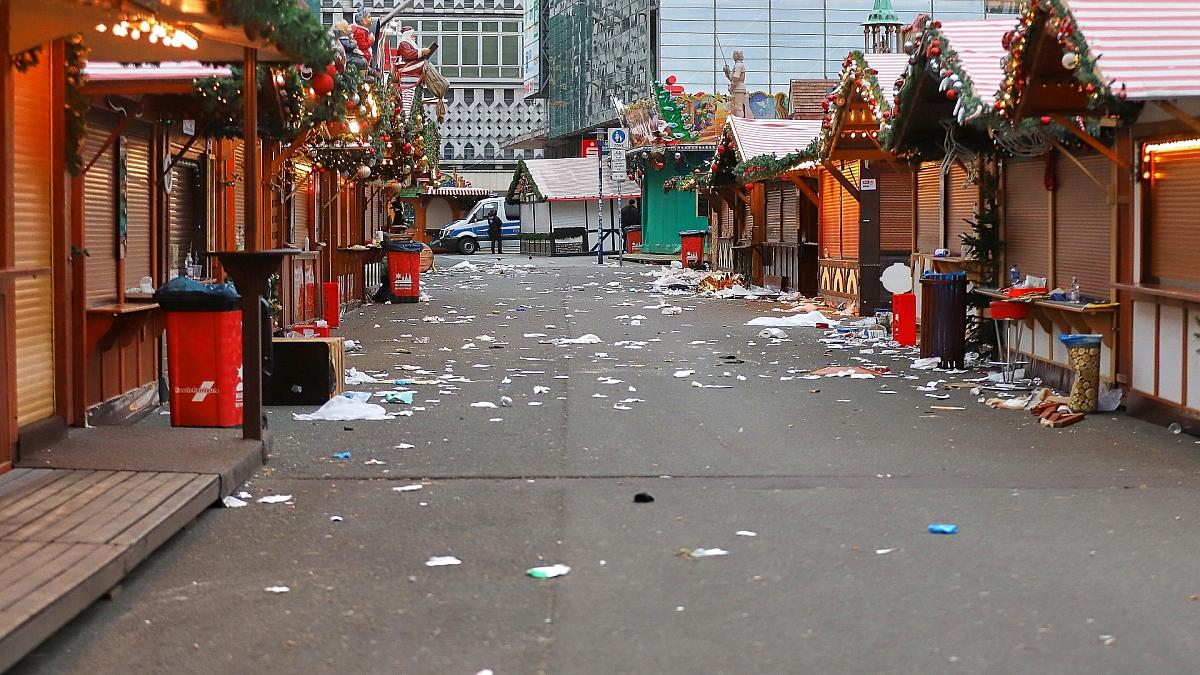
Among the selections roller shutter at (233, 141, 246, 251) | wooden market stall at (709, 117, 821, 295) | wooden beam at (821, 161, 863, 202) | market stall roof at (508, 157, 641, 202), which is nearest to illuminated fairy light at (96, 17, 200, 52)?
roller shutter at (233, 141, 246, 251)

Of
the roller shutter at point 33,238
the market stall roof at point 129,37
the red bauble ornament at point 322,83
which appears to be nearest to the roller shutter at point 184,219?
the red bauble ornament at point 322,83

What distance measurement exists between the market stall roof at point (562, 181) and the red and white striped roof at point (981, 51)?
154 ft

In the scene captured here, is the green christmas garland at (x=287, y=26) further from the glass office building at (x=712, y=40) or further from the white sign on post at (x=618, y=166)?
the glass office building at (x=712, y=40)

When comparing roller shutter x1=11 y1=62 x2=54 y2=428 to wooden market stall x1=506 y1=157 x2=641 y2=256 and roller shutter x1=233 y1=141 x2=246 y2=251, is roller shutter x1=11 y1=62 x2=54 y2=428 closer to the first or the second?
Result: roller shutter x1=233 y1=141 x2=246 y2=251

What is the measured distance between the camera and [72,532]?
6656mm

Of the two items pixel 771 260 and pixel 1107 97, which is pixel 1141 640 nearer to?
pixel 1107 97

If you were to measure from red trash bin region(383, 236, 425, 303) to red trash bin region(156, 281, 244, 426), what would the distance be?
60.6 feet

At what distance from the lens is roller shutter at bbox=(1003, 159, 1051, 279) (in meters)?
14.7

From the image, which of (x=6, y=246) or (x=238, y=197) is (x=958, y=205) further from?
(x=6, y=246)

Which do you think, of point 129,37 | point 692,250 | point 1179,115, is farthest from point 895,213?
point 692,250

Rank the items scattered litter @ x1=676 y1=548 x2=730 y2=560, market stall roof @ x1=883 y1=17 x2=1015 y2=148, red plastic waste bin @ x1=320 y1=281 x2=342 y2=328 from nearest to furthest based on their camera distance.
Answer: scattered litter @ x1=676 y1=548 x2=730 y2=560, market stall roof @ x1=883 y1=17 x2=1015 y2=148, red plastic waste bin @ x1=320 y1=281 x2=342 y2=328

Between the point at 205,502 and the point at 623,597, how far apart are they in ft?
8.68

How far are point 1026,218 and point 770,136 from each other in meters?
19.6

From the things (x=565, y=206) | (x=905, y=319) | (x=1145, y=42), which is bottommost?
(x=905, y=319)
